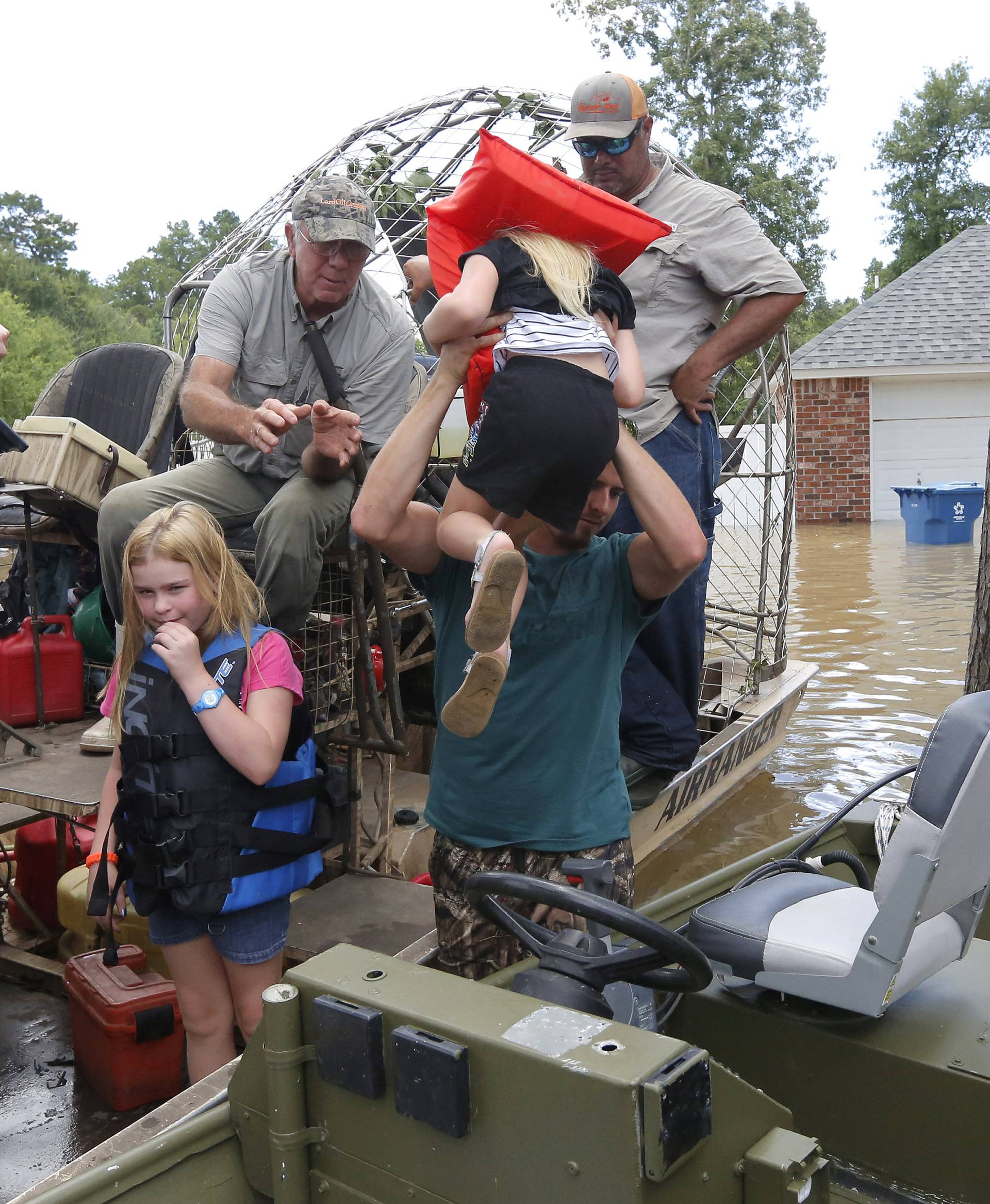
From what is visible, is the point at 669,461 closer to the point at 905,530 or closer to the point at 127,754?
the point at 127,754

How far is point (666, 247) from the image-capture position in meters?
4.00

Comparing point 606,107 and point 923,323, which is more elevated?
point 923,323

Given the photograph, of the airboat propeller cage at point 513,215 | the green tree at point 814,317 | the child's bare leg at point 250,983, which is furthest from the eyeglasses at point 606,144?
the green tree at point 814,317

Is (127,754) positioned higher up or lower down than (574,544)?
lower down

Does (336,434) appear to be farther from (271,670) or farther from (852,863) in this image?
(852,863)

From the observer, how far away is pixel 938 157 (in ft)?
117

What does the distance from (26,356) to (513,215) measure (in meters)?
27.6

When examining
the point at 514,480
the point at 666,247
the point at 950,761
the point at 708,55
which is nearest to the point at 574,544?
the point at 514,480

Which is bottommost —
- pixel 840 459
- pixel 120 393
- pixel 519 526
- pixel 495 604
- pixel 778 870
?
pixel 778 870

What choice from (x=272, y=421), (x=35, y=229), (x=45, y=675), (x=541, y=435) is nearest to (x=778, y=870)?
(x=541, y=435)

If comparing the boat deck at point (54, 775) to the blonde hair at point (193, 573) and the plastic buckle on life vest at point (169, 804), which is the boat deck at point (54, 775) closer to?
the blonde hair at point (193, 573)

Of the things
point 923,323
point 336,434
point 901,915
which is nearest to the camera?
point 901,915

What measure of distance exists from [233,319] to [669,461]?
152cm

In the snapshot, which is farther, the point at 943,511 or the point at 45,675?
the point at 943,511
